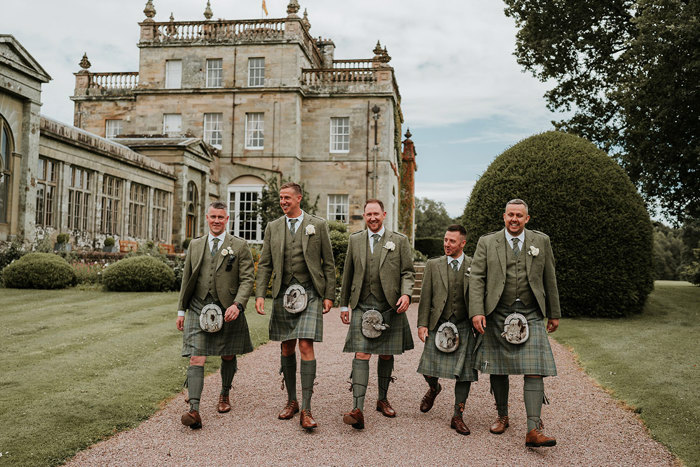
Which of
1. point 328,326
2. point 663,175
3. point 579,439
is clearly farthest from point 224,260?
point 663,175

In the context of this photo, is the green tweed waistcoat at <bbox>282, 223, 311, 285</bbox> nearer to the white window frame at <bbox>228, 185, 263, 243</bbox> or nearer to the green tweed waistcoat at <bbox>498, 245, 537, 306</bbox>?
the green tweed waistcoat at <bbox>498, 245, 537, 306</bbox>

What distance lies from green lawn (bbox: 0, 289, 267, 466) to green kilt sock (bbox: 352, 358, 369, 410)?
197cm

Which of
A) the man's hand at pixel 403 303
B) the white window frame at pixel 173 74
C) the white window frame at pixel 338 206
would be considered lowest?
the man's hand at pixel 403 303

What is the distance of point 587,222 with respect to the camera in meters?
11.9

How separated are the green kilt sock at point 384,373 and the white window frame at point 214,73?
29.0 meters

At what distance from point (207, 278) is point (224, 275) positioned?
0.15m

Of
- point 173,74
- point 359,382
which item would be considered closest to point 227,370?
point 359,382

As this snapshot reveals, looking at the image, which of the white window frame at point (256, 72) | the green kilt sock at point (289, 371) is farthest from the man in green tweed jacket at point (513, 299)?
the white window frame at point (256, 72)

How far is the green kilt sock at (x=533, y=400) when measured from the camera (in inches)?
188

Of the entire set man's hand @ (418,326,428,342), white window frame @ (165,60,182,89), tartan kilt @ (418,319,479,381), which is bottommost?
tartan kilt @ (418,319,479,381)

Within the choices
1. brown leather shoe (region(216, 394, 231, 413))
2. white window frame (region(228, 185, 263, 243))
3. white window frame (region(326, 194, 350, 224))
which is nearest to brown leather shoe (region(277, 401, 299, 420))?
brown leather shoe (region(216, 394, 231, 413))

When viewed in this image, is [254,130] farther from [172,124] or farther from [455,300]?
[455,300]

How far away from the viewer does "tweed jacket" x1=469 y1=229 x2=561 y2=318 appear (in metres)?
5.02

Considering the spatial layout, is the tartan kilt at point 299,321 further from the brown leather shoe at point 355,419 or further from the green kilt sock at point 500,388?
the green kilt sock at point 500,388
